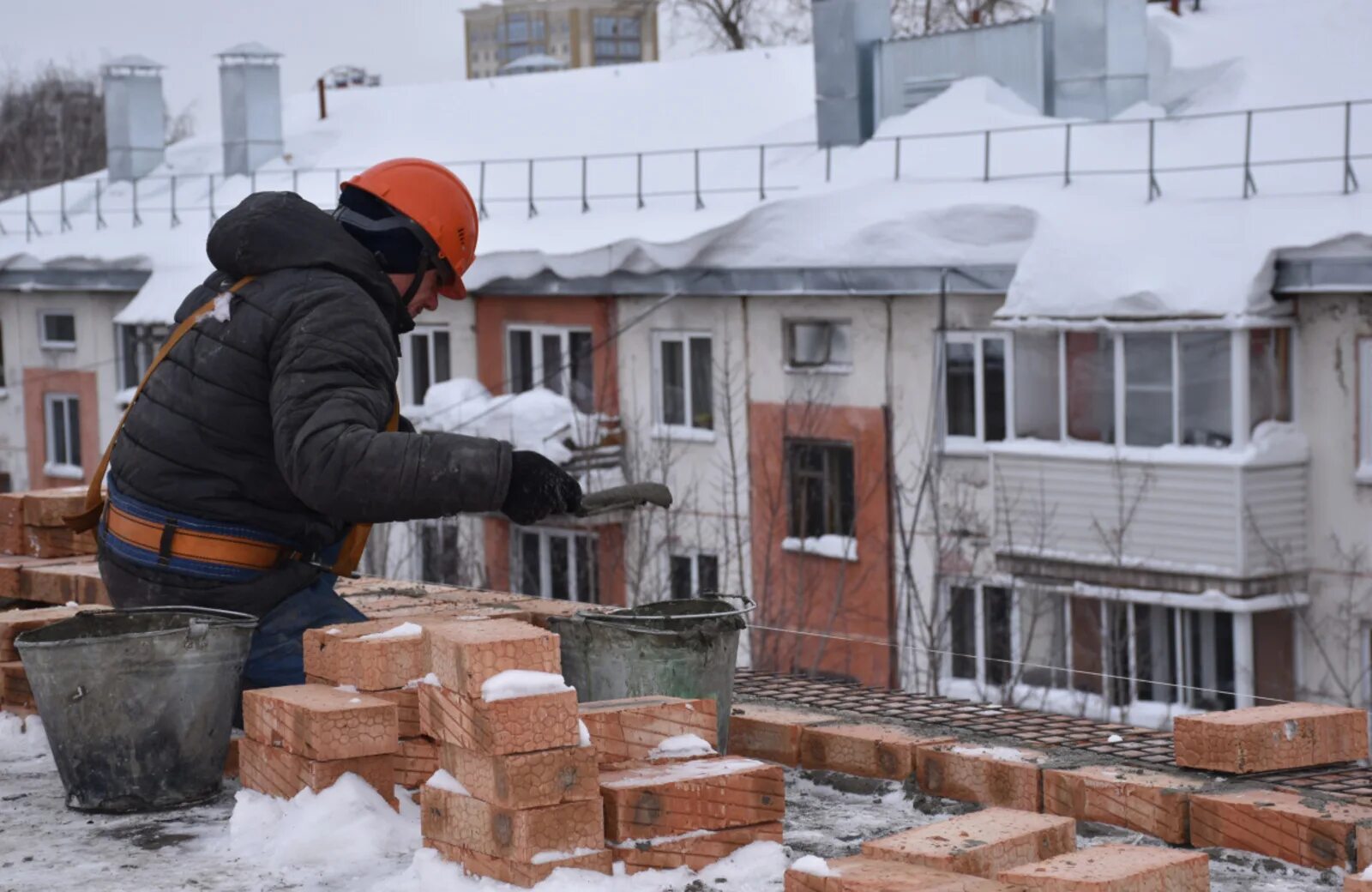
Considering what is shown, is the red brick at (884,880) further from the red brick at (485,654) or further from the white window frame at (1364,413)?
the white window frame at (1364,413)

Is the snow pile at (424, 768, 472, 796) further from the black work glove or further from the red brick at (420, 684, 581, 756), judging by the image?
the black work glove

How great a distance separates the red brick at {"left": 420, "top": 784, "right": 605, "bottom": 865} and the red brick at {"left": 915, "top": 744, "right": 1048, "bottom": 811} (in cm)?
131

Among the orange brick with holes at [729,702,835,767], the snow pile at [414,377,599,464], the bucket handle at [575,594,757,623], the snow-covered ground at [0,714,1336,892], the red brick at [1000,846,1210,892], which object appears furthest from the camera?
the snow pile at [414,377,599,464]

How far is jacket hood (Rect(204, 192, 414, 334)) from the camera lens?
5395 millimetres

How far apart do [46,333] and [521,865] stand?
31689mm

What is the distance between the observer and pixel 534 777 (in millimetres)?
4418

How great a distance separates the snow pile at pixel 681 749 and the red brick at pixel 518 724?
0.45 metres

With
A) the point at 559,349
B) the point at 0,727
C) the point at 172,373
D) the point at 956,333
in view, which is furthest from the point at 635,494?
the point at 559,349

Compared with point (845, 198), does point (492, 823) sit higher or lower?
lower

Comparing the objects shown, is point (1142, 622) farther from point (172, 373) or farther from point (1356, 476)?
point (172, 373)

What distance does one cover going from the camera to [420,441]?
4988mm

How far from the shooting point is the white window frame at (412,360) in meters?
27.8

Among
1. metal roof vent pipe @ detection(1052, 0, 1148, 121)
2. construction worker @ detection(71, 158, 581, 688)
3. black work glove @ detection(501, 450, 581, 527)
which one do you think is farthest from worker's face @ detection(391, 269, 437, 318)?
metal roof vent pipe @ detection(1052, 0, 1148, 121)

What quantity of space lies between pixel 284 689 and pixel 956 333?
17.0 m
